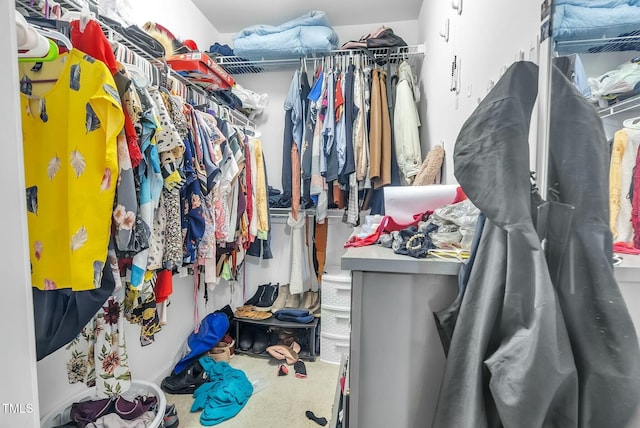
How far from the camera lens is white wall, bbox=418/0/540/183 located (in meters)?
0.72

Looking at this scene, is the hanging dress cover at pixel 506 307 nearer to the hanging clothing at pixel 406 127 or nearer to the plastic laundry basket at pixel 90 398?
the plastic laundry basket at pixel 90 398

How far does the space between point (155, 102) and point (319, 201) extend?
123 cm

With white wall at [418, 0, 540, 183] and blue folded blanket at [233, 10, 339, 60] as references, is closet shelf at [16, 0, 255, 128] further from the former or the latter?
white wall at [418, 0, 540, 183]

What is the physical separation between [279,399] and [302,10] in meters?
2.59

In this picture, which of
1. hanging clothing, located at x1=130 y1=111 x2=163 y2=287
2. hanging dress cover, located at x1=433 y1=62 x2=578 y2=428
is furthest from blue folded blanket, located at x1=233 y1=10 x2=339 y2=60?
hanging dress cover, located at x1=433 y1=62 x2=578 y2=428

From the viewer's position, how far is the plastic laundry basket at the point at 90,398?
1.14 m

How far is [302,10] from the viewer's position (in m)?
2.16

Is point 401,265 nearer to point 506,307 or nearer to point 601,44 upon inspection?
point 506,307

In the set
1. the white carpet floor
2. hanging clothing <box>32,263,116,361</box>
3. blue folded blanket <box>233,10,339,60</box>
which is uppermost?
blue folded blanket <box>233,10,339,60</box>

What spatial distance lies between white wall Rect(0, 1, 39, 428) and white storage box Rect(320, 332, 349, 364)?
5.70 ft

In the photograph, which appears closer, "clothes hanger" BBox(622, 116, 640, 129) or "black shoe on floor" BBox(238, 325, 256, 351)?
"clothes hanger" BBox(622, 116, 640, 129)

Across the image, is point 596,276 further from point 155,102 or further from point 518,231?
point 155,102

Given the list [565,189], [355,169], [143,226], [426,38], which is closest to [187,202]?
[143,226]

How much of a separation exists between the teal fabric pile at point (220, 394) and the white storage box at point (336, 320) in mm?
611
